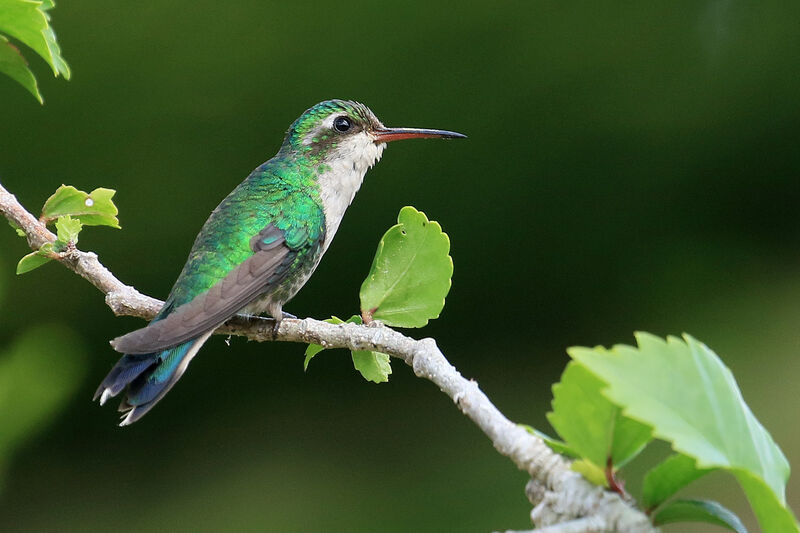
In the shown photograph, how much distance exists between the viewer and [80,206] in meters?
0.65

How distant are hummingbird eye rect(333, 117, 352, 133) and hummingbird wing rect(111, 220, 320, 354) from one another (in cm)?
17

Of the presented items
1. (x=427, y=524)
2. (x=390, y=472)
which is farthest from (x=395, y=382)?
(x=427, y=524)

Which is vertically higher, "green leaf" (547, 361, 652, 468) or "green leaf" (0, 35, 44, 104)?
"green leaf" (0, 35, 44, 104)

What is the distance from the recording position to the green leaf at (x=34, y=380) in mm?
1503

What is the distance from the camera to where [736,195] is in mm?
1915

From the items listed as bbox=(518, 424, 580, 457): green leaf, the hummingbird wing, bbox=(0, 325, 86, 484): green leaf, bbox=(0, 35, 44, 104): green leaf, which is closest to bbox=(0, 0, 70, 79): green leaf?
bbox=(0, 35, 44, 104): green leaf

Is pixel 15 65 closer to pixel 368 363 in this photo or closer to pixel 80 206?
pixel 80 206

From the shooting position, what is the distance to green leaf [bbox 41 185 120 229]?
2.11 ft

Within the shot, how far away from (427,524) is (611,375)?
1669mm

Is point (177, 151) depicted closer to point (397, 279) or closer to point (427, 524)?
point (427, 524)

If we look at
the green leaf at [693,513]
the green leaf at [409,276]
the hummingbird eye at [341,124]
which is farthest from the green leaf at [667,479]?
the hummingbird eye at [341,124]

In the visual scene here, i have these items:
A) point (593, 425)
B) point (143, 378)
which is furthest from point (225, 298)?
point (593, 425)

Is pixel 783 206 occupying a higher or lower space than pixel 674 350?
lower

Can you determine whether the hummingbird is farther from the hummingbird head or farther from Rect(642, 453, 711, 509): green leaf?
Rect(642, 453, 711, 509): green leaf
